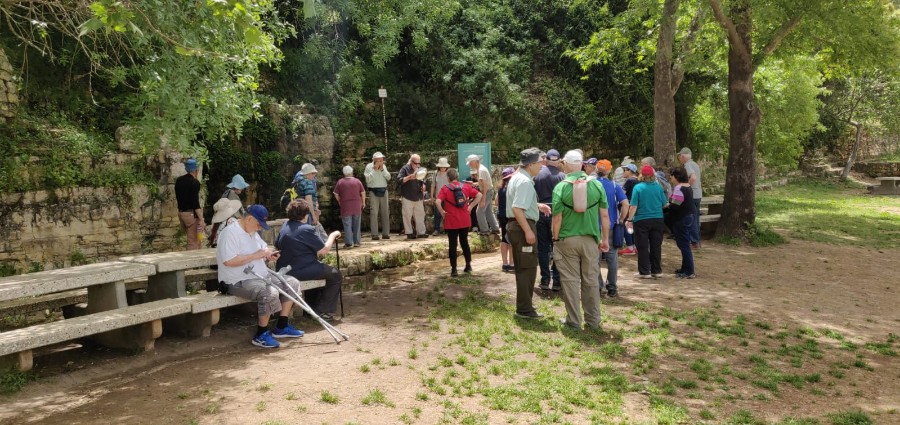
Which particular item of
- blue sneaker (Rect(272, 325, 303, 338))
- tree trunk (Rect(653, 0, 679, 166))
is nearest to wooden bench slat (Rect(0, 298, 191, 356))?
blue sneaker (Rect(272, 325, 303, 338))

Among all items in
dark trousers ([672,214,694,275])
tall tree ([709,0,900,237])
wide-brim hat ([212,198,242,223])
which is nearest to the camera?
wide-brim hat ([212,198,242,223])

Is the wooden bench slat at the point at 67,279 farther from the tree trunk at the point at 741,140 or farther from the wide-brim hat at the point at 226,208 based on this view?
the tree trunk at the point at 741,140

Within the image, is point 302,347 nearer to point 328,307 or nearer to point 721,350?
point 328,307

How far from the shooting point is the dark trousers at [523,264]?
6715mm

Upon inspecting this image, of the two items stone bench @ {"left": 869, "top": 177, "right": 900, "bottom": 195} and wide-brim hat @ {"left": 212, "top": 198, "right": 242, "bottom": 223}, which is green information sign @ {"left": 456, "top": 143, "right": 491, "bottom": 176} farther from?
stone bench @ {"left": 869, "top": 177, "right": 900, "bottom": 195}

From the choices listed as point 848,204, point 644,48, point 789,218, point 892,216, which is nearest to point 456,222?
point 644,48

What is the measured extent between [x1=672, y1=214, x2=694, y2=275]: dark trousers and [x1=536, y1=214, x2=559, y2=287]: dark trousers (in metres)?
2.05

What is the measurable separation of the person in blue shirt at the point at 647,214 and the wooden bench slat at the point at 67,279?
5930 mm

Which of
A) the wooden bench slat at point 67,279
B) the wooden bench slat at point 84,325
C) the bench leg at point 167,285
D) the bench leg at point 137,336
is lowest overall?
the bench leg at point 137,336

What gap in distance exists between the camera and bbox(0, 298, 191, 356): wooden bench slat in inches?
194

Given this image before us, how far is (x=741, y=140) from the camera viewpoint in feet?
40.5

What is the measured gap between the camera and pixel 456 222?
8820 millimetres

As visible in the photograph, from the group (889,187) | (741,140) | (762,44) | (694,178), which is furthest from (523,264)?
(889,187)

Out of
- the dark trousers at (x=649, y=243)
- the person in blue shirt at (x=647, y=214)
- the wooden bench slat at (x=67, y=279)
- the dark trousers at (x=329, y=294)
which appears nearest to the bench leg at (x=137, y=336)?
the wooden bench slat at (x=67, y=279)
